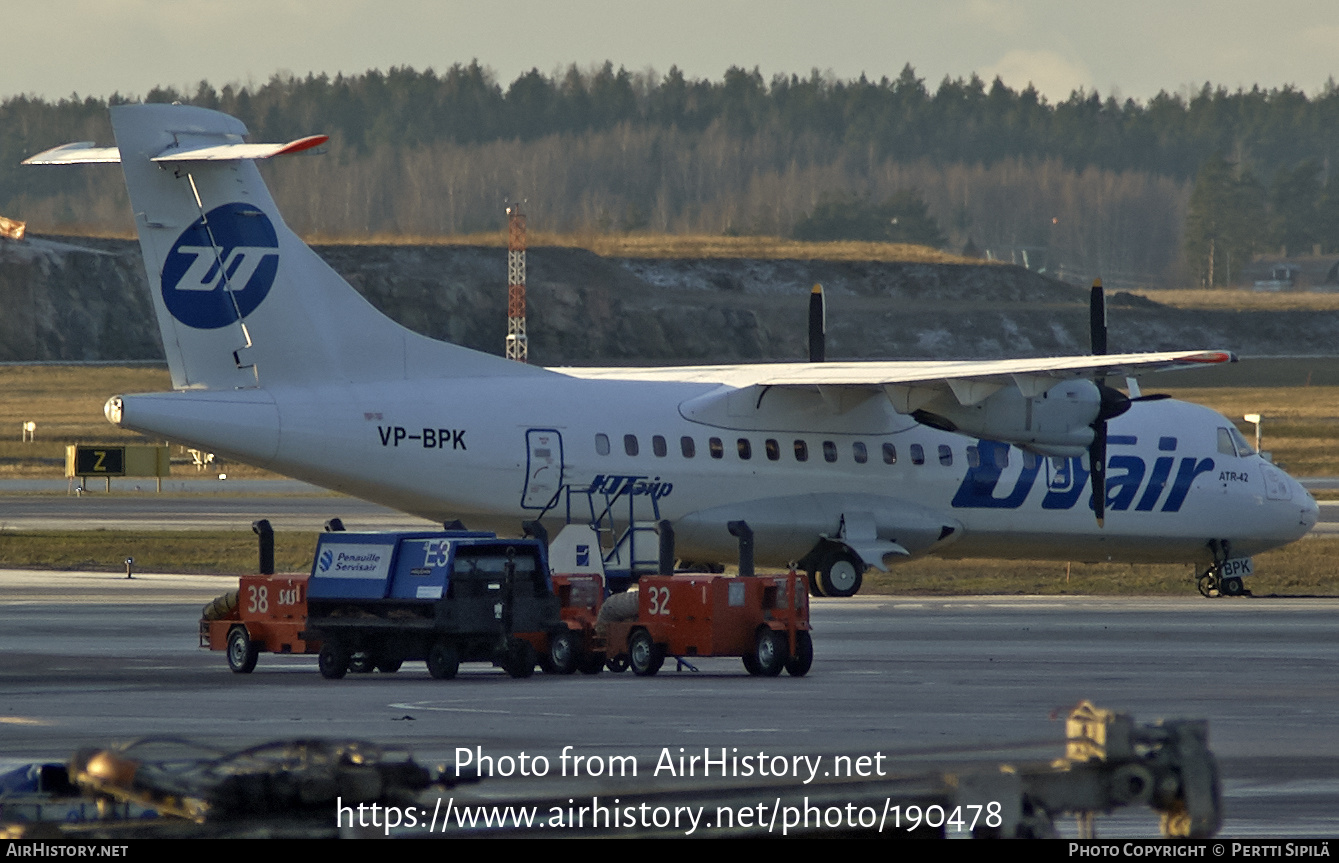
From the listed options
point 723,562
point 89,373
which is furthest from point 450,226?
point 723,562

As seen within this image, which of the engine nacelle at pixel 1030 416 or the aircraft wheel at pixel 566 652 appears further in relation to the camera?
the engine nacelle at pixel 1030 416

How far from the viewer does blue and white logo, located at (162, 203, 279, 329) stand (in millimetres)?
25500

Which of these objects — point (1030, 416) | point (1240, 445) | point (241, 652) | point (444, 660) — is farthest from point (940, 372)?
point (241, 652)

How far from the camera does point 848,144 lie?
163250mm

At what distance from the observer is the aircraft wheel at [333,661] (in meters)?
19.7

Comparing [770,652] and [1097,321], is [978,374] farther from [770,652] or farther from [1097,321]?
[770,652]

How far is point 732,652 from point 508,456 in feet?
24.1

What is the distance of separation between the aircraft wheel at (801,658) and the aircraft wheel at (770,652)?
95 mm

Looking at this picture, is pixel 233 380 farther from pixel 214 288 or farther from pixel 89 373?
pixel 89 373

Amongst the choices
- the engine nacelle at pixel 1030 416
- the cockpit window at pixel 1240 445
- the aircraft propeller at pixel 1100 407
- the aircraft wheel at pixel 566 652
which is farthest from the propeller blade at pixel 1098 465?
the aircraft wheel at pixel 566 652

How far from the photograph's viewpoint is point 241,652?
20422 millimetres

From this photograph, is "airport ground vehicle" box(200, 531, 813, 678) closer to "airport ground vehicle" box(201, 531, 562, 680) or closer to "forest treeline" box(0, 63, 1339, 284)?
"airport ground vehicle" box(201, 531, 562, 680)

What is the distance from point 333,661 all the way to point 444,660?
1211mm

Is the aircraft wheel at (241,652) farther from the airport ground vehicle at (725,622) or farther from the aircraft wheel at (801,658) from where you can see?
the aircraft wheel at (801,658)
